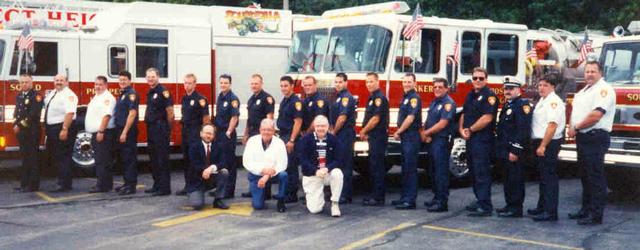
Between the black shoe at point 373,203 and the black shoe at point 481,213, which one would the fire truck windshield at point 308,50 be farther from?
the black shoe at point 481,213

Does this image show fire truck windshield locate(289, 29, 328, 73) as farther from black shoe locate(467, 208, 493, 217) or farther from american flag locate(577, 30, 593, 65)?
american flag locate(577, 30, 593, 65)

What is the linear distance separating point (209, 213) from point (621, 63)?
19.5 ft

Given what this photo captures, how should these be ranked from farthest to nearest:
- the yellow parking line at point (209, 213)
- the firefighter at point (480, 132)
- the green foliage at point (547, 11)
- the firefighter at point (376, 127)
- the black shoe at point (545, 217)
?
the green foliage at point (547, 11) → the firefighter at point (376, 127) → the firefighter at point (480, 132) → the black shoe at point (545, 217) → the yellow parking line at point (209, 213)

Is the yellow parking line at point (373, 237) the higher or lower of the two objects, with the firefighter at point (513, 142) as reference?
lower

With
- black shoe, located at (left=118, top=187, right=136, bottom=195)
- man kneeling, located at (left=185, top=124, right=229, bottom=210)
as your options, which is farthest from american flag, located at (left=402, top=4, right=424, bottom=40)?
black shoe, located at (left=118, top=187, right=136, bottom=195)

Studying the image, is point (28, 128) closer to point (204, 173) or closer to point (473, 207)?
point (204, 173)

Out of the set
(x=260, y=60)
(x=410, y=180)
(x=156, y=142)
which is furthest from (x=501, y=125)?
(x=260, y=60)

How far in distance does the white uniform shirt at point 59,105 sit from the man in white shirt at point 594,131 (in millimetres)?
6486

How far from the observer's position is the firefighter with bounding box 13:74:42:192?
10.3 meters

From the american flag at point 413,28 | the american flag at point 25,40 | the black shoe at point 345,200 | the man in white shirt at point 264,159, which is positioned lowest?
the black shoe at point 345,200

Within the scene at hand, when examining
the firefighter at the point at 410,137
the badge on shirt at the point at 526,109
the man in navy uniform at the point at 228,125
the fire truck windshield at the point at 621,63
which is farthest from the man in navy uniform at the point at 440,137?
the fire truck windshield at the point at 621,63

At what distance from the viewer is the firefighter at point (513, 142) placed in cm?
845

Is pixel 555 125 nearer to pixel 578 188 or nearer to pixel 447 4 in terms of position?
pixel 578 188

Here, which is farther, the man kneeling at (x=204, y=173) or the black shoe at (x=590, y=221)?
the man kneeling at (x=204, y=173)
